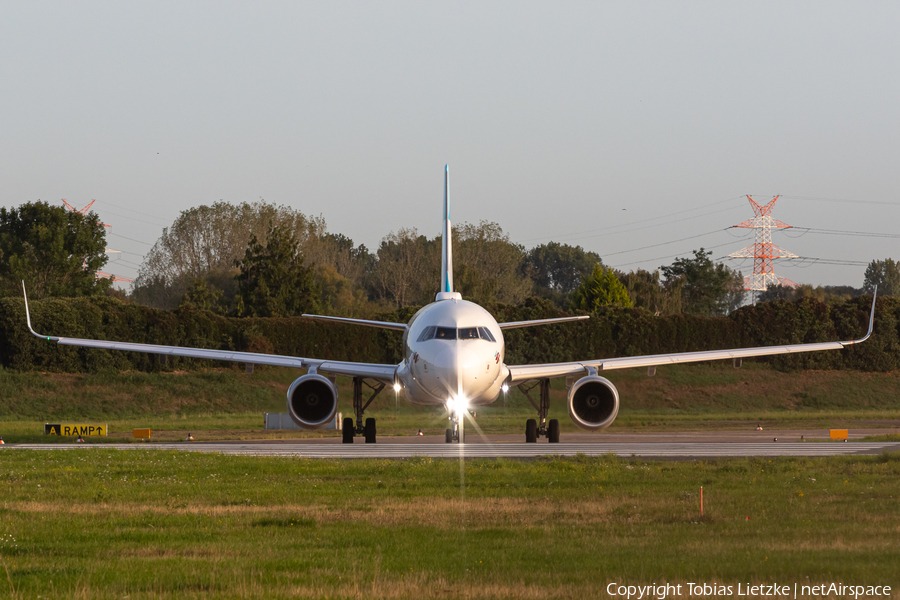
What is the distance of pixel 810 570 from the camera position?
9.30 metres

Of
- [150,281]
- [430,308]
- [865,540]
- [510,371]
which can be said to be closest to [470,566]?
[865,540]

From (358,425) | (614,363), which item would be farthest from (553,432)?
(358,425)

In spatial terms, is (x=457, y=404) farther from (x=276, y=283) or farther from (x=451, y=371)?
(x=276, y=283)

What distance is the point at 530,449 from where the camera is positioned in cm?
2712

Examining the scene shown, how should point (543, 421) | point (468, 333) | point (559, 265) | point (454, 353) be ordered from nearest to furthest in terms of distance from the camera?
point (454, 353) < point (468, 333) < point (543, 421) < point (559, 265)

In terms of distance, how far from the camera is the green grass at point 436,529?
909cm

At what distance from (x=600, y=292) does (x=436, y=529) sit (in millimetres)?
76988

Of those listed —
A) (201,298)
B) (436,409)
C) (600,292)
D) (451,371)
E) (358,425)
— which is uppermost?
(600,292)

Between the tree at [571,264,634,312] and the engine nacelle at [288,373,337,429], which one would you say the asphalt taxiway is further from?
the tree at [571,264,634,312]

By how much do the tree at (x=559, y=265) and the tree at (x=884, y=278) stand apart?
44.9m

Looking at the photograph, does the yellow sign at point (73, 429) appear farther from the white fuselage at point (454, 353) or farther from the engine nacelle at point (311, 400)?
the white fuselage at point (454, 353)

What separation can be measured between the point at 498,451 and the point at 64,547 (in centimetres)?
1606

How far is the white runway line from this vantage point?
24.7m

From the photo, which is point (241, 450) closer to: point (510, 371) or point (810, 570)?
point (510, 371)
